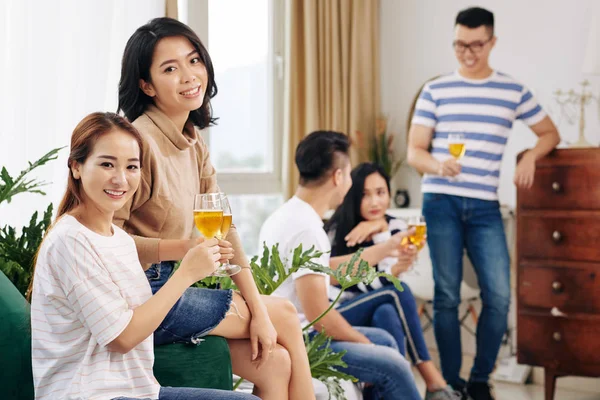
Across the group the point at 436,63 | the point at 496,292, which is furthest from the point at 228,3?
the point at 496,292

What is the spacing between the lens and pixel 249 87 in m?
4.30

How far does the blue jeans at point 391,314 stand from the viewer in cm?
287

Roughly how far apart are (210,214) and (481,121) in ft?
7.20

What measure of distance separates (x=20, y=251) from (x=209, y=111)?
0.59m

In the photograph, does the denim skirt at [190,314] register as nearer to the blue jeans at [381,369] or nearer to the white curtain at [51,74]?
the blue jeans at [381,369]

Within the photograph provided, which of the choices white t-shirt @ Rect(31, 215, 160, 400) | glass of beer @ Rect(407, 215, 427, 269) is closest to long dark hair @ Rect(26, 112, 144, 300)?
white t-shirt @ Rect(31, 215, 160, 400)

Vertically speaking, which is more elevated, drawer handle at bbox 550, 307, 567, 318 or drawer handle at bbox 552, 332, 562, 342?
drawer handle at bbox 550, 307, 567, 318

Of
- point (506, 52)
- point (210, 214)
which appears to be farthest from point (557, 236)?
point (210, 214)

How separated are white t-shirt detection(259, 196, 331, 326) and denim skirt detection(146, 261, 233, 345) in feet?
2.16

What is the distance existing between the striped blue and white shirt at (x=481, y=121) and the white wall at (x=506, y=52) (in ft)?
2.00

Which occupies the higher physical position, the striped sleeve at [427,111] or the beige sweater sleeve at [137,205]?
the striped sleeve at [427,111]

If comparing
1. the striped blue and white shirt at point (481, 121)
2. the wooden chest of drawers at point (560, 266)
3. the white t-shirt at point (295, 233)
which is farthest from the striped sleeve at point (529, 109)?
the white t-shirt at point (295, 233)

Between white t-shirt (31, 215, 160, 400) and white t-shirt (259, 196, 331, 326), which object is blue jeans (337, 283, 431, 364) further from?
white t-shirt (31, 215, 160, 400)

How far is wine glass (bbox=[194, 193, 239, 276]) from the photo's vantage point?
5.46 ft
